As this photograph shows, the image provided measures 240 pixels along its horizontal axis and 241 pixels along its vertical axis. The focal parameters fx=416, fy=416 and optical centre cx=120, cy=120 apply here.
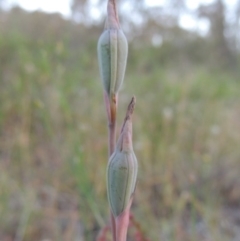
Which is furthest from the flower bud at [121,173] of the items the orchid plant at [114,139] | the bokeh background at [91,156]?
the bokeh background at [91,156]

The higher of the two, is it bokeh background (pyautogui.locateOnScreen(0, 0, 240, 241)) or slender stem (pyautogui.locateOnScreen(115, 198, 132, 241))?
slender stem (pyautogui.locateOnScreen(115, 198, 132, 241))

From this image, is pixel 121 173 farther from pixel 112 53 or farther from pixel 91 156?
pixel 91 156

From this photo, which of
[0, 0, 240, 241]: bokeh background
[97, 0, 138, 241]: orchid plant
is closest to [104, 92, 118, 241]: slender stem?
[97, 0, 138, 241]: orchid plant

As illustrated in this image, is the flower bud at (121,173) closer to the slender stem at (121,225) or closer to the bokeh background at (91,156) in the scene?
the slender stem at (121,225)

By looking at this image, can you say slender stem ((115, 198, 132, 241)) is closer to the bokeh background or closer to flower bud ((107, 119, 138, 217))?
flower bud ((107, 119, 138, 217))

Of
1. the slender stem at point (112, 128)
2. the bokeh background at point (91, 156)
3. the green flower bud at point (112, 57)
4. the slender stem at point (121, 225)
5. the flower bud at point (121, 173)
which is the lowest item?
the bokeh background at point (91, 156)

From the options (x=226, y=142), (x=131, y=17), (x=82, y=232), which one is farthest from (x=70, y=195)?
(x=131, y=17)

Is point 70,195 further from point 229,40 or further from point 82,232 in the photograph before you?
point 229,40
